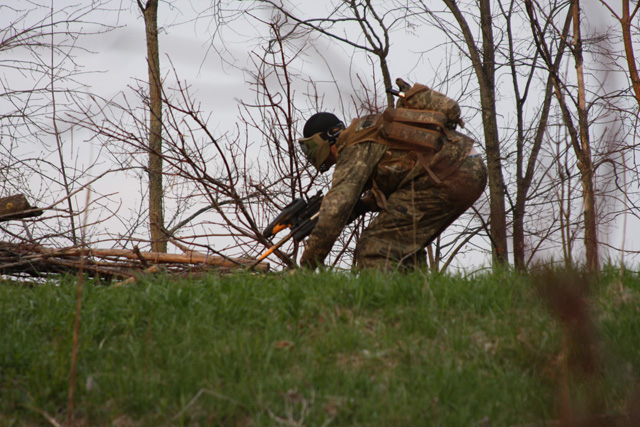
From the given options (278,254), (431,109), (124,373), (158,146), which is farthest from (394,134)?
(158,146)

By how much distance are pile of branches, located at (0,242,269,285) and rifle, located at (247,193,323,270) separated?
0.43 meters

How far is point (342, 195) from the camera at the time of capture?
199 inches

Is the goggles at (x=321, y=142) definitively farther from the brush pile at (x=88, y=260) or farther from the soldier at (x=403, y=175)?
the brush pile at (x=88, y=260)

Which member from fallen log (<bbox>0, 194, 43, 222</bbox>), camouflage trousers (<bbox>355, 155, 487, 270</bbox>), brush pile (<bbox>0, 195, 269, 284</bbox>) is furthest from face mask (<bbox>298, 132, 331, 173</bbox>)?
fallen log (<bbox>0, 194, 43, 222</bbox>)

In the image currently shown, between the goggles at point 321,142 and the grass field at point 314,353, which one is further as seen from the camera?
the goggles at point 321,142

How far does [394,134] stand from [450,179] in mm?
650

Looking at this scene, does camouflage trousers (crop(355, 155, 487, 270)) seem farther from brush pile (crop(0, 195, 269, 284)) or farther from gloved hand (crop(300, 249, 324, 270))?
brush pile (crop(0, 195, 269, 284))

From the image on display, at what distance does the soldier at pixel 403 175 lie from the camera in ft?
17.1

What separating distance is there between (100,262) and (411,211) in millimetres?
3001

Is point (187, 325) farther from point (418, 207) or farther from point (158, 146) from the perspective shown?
point (158, 146)

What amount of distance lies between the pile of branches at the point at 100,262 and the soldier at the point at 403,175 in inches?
43.5

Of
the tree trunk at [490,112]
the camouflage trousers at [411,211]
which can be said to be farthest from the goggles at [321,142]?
the tree trunk at [490,112]

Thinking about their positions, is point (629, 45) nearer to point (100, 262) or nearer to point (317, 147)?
point (317, 147)

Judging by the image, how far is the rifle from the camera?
5.43 m
